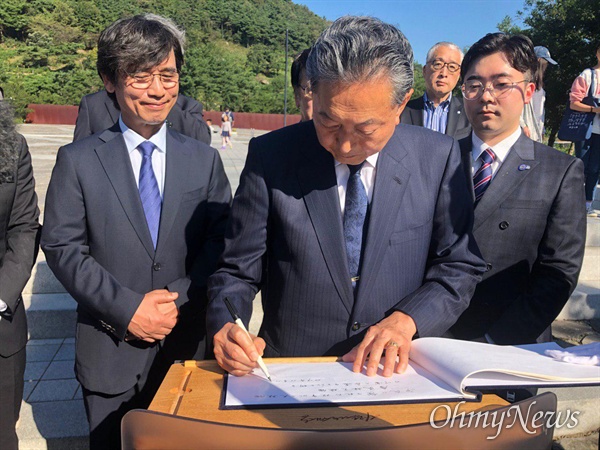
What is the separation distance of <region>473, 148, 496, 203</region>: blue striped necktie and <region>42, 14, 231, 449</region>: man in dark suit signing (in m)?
1.07

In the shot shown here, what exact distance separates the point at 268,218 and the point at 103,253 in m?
0.74

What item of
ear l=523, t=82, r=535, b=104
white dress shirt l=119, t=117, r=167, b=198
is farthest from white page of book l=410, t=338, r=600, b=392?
white dress shirt l=119, t=117, r=167, b=198

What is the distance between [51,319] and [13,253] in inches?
89.4

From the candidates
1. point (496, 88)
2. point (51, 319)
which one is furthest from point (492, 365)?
point (51, 319)

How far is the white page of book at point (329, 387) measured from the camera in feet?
3.63

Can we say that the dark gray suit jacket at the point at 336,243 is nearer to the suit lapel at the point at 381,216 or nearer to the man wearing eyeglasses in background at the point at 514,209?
the suit lapel at the point at 381,216

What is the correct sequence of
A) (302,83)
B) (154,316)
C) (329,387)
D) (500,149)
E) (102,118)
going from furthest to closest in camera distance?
1. (102,118)
2. (302,83)
3. (500,149)
4. (154,316)
5. (329,387)

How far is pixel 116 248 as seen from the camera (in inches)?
75.5

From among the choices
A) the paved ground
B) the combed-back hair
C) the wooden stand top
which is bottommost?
the paved ground

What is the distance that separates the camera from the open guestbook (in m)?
1.05

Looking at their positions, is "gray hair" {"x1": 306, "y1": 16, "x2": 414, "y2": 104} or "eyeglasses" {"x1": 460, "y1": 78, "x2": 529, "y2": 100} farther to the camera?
"eyeglasses" {"x1": 460, "y1": 78, "x2": 529, "y2": 100}

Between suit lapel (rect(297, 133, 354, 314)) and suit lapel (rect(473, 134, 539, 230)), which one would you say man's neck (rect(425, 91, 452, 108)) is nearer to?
suit lapel (rect(473, 134, 539, 230))

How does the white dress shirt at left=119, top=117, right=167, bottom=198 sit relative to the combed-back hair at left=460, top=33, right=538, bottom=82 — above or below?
below

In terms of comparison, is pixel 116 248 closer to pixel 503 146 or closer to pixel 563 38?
pixel 503 146
